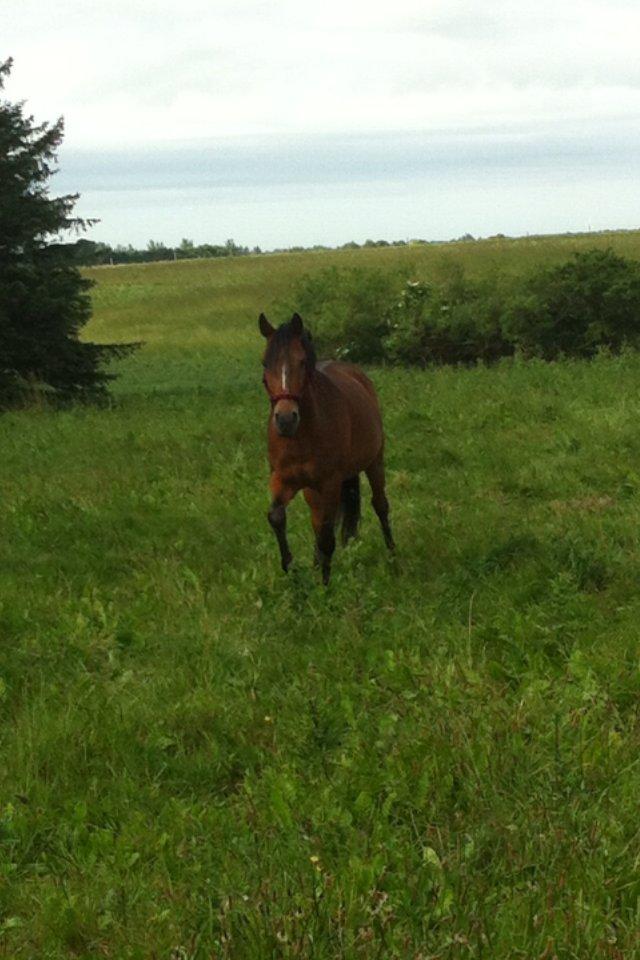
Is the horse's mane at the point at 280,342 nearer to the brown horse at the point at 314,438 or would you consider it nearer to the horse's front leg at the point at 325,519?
the brown horse at the point at 314,438

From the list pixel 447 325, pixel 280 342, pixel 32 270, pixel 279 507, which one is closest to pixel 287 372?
pixel 280 342

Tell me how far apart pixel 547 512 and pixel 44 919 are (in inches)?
290

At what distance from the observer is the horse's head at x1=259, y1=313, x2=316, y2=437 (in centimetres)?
733

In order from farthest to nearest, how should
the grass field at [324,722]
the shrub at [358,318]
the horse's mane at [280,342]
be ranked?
the shrub at [358,318] < the horse's mane at [280,342] < the grass field at [324,722]

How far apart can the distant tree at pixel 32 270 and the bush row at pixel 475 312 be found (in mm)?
10585

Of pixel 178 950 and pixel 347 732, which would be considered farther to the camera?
pixel 347 732

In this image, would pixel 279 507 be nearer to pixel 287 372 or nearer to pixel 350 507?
pixel 287 372

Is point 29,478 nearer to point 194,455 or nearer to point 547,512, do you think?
point 194,455

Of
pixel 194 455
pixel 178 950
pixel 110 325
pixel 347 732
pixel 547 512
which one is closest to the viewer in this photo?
pixel 178 950

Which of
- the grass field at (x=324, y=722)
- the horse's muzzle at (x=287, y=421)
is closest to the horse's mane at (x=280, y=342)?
the horse's muzzle at (x=287, y=421)

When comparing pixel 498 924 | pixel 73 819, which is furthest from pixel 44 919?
pixel 498 924

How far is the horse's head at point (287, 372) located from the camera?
7328mm

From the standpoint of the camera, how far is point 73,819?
445 centimetres

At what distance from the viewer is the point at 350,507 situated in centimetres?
952
